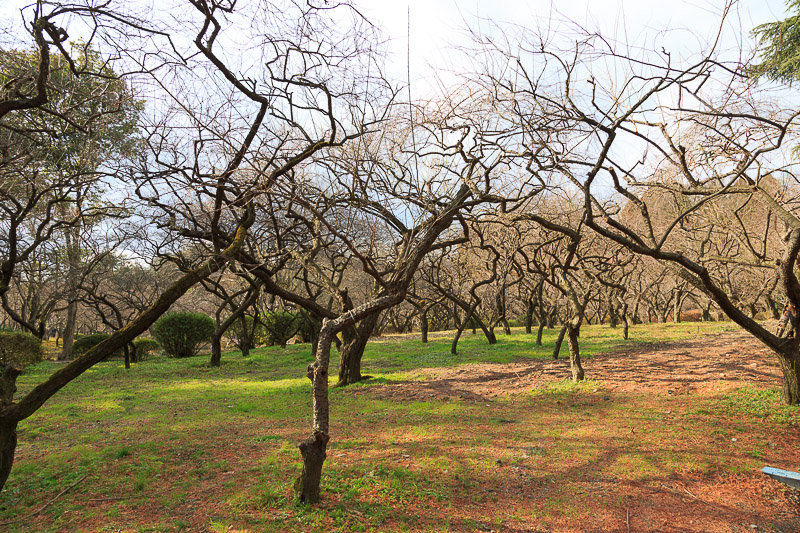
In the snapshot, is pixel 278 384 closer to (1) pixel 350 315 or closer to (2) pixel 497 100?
(1) pixel 350 315

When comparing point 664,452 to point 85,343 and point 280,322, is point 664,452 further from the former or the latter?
point 85,343

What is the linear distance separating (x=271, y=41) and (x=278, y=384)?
7.36 meters

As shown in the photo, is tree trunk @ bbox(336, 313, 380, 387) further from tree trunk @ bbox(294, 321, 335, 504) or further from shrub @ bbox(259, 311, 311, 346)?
shrub @ bbox(259, 311, 311, 346)

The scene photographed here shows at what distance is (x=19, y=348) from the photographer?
13883 millimetres

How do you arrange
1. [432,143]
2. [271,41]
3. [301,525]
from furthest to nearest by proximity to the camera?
[432,143] < [271,41] < [301,525]

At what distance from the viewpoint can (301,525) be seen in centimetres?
361

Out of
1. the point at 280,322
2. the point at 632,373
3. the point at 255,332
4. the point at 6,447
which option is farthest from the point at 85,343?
the point at 632,373

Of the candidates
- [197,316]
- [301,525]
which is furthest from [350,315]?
[197,316]

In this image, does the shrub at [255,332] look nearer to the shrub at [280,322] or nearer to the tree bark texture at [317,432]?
the shrub at [280,322]

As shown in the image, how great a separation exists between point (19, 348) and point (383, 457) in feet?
46.8

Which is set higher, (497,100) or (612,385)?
(497,100)

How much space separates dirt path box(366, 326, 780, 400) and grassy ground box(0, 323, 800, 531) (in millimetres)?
483

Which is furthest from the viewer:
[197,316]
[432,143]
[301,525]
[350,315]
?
[197,316]

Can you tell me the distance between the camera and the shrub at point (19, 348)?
528 inches
